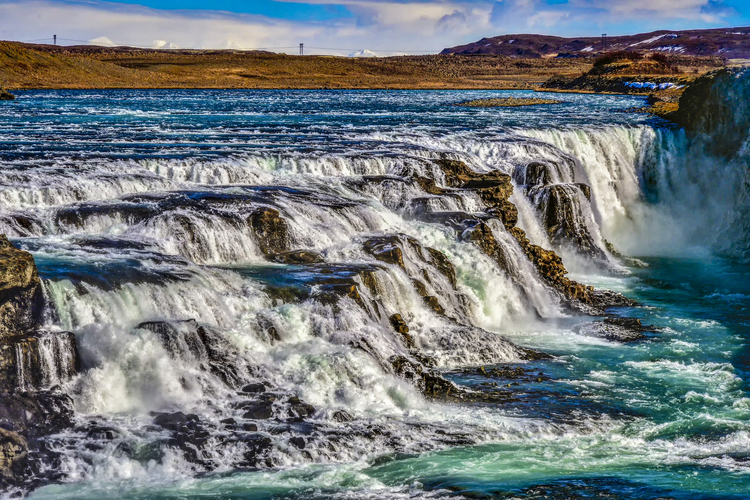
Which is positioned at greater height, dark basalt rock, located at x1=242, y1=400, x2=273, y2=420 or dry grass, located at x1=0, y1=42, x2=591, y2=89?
dry grass, located at x1=0, y1=42, x2=591, y2=89

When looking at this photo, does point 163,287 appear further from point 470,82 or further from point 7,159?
point 470,82

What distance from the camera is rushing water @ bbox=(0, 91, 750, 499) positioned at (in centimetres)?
1287

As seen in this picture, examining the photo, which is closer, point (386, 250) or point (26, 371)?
point (26, 371)

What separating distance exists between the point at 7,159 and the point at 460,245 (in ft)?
46.3

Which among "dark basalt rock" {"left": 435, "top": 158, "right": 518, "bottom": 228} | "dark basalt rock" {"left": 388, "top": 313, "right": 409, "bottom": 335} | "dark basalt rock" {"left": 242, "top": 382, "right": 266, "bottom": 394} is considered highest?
"dark basalt rock" {"left": 435, "top": 158, "right": 518, "bottom": 228}

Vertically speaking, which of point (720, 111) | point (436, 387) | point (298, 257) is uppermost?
point (720, 111)

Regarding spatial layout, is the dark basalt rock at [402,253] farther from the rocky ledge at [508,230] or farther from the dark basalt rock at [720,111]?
the dark basalt rock at [720,111]

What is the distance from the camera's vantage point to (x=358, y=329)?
17.0 meters

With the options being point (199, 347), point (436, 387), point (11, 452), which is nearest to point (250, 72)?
point (436, 387)

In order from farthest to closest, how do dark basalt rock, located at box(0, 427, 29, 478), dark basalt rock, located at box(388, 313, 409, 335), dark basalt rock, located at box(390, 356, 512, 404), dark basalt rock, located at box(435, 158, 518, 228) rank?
dark basalt rock, located at box(435, 158, 518, 228)
dark basalt rock, located at box(388, 313, 409, 335)
dark basalt rock, located at box(390, 356, 512, 404)
dark basalt rock, located at box(0, 427, 29, 478)

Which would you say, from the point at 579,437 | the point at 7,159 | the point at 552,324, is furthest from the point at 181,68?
the point at 579,437

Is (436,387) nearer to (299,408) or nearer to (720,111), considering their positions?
(299,408)

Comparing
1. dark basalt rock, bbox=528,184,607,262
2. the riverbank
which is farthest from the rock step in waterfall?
the riverbank

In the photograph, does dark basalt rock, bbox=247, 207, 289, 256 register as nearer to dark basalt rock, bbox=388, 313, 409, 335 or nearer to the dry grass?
dark basalt rock, bbox=388, 313, 409, 335
